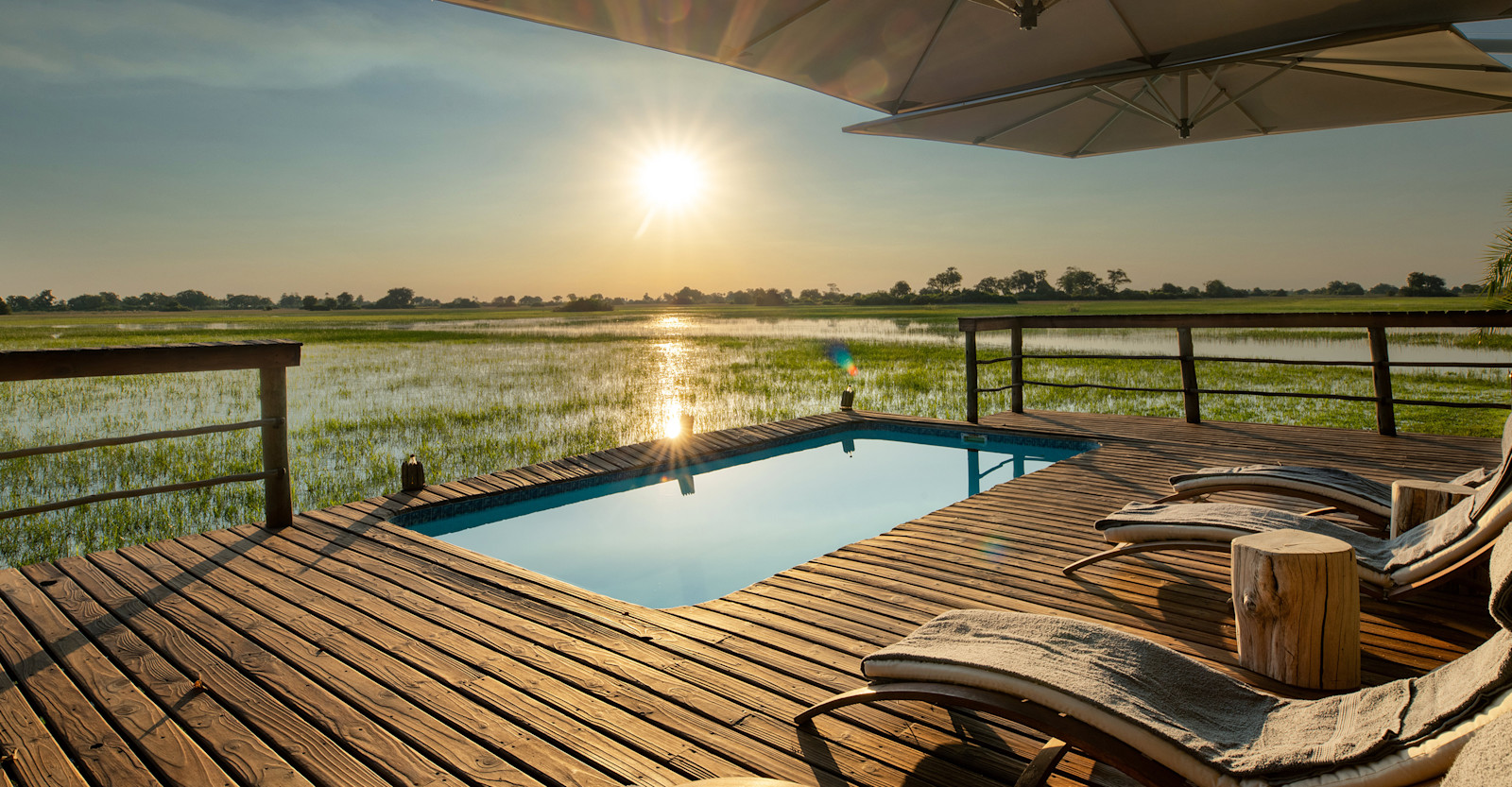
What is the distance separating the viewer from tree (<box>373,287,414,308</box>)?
8062cm

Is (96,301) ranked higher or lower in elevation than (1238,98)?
higher

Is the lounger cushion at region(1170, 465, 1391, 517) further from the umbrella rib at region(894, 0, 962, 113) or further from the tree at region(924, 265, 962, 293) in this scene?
the tree at region(924, 265, 962, 293)

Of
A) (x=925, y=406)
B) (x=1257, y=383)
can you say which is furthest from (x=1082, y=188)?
(x=925, y=406)

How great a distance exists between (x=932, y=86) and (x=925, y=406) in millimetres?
6655

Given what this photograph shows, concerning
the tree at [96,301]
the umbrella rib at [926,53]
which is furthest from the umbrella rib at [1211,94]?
the tree at [96,301]

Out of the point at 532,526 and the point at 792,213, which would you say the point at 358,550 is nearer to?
the point at 532,526

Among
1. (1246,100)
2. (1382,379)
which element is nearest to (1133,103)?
(1246,100)

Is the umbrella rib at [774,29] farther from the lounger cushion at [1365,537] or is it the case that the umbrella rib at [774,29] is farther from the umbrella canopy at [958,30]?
the lounger cushion at [1365,537]

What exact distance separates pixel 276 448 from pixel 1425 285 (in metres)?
64.2

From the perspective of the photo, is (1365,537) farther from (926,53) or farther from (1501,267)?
(1501,267)

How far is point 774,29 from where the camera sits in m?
3.92

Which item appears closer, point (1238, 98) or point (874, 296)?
point (1238, 98)

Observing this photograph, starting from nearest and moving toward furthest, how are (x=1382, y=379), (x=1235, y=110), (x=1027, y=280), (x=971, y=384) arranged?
→ (x=1235, y=110) → (x=1382, y=379) → (x=971, y=384) → (x=1027, y=280)

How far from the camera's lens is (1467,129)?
26.6m
